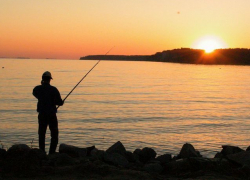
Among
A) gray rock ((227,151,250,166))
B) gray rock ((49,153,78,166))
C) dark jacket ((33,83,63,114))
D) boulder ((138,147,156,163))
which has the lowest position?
boulder ((138,147,156,163))

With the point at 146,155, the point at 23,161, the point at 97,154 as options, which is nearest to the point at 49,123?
the point at 23,161

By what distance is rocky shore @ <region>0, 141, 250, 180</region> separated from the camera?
6.56m

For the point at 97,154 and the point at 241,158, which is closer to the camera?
the point at 241,158

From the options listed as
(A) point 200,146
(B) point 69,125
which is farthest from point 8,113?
(A) point 200,146

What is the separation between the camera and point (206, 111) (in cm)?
2216

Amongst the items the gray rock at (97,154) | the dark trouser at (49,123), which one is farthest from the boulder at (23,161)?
the gray rock at (97,154)

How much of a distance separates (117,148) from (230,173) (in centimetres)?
286

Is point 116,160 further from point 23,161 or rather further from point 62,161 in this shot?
point 23,161

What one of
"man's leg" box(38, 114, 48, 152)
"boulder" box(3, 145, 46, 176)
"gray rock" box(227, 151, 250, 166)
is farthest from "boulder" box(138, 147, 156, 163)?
"boulder" box(3, 145, 46, 176)

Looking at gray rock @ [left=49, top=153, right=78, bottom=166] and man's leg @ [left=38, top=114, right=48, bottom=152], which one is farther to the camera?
man's leg @ [left=38, top=114, right=48, bottom=152]

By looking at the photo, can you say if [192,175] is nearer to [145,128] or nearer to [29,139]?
[29,139]

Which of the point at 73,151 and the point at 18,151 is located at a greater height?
the point at 18,151

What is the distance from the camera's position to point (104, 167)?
22.6 feet

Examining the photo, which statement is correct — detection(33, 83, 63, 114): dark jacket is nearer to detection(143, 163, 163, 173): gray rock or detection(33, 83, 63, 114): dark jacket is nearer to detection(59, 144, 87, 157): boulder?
detection(59, 144, 87, 157): boulder
